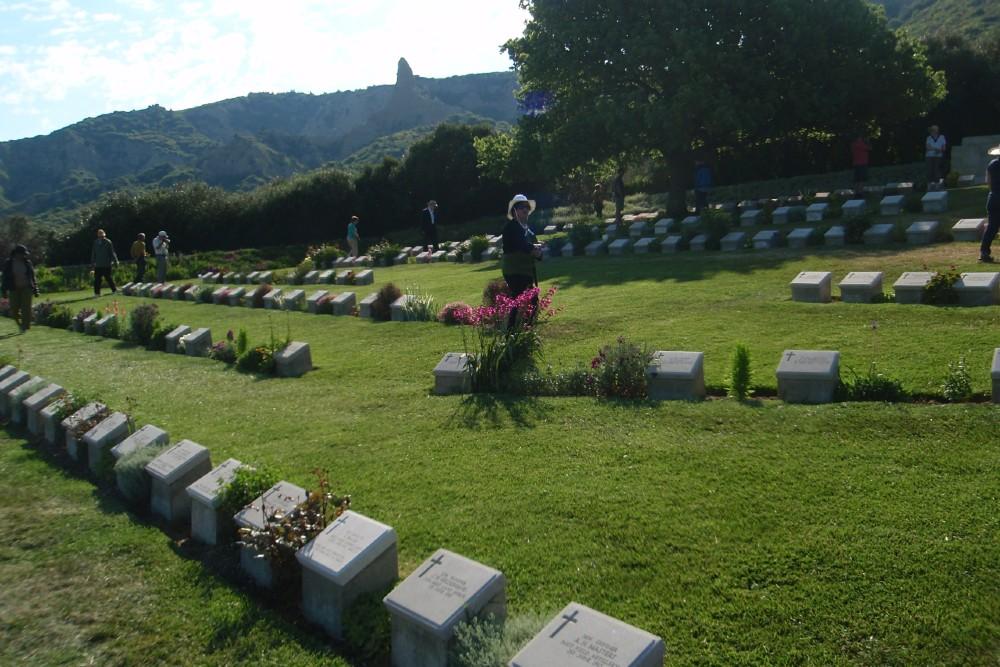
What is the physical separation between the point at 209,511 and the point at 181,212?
124 ft

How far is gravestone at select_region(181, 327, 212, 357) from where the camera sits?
13.4m

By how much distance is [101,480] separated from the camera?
7.66 meters

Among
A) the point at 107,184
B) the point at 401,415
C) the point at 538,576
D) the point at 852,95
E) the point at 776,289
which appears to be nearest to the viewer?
the point at 538,576

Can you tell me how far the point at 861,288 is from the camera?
10758 mm

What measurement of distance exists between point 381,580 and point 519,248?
6144 millimetres

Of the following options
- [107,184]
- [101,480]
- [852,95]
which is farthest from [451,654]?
[107,184]

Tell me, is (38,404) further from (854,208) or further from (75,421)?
(854,208)

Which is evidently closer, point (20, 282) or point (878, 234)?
point (878, 234)

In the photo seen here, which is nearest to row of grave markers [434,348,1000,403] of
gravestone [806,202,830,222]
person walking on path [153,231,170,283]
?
gravestone [806,202,830,222]

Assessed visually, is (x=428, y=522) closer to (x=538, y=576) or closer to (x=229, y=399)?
(x=538, y=576)

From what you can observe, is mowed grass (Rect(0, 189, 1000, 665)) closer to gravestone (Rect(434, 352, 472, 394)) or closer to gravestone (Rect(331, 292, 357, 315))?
gravestone (Rect(434, 352, 472, 394))

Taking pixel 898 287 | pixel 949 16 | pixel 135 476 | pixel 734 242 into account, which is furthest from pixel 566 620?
pixel 949 16

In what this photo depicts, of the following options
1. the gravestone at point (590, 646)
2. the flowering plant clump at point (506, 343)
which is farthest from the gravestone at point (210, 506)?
the flowering plant clump at point (506, 343)

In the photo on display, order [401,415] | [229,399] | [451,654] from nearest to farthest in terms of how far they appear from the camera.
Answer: [451,654] → [401,415] → [229,399]
